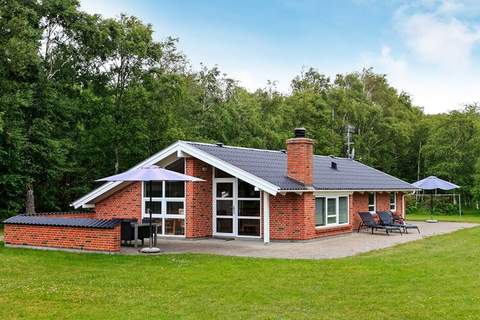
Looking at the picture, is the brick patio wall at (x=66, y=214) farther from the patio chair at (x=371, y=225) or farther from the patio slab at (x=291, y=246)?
the patio chair at (x=371, y=225)

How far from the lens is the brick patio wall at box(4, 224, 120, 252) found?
14844 mm

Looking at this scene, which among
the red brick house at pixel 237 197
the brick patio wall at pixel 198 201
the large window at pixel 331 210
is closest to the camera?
the red brick house at pixel 237 197

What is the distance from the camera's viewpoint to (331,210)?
20.4 meters

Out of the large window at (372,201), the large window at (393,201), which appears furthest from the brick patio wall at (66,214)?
the large window at (393,201)

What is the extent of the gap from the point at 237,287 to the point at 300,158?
954 cm

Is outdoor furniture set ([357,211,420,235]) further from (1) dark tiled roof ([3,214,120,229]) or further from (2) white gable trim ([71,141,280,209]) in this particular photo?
(1) dark tiled roof ([3,214,120,229])

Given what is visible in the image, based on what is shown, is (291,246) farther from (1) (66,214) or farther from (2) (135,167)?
(1) (66,214)

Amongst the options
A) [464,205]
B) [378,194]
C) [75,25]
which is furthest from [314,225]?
[464,205]

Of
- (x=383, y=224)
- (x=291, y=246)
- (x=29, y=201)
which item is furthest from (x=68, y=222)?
(x=29, y=201)

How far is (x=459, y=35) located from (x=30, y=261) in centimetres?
1814

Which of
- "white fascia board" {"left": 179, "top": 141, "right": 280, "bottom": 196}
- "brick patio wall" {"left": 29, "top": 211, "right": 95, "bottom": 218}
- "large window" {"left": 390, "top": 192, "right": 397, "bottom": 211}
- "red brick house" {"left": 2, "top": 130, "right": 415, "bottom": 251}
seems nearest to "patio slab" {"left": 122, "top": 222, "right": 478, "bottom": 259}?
"red brick house" {"left": 2, "top": 130, "right": 415, "bottom": 251}

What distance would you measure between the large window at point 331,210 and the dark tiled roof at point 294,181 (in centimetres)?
51

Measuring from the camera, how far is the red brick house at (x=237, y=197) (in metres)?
18.3

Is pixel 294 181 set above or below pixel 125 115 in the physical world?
below
